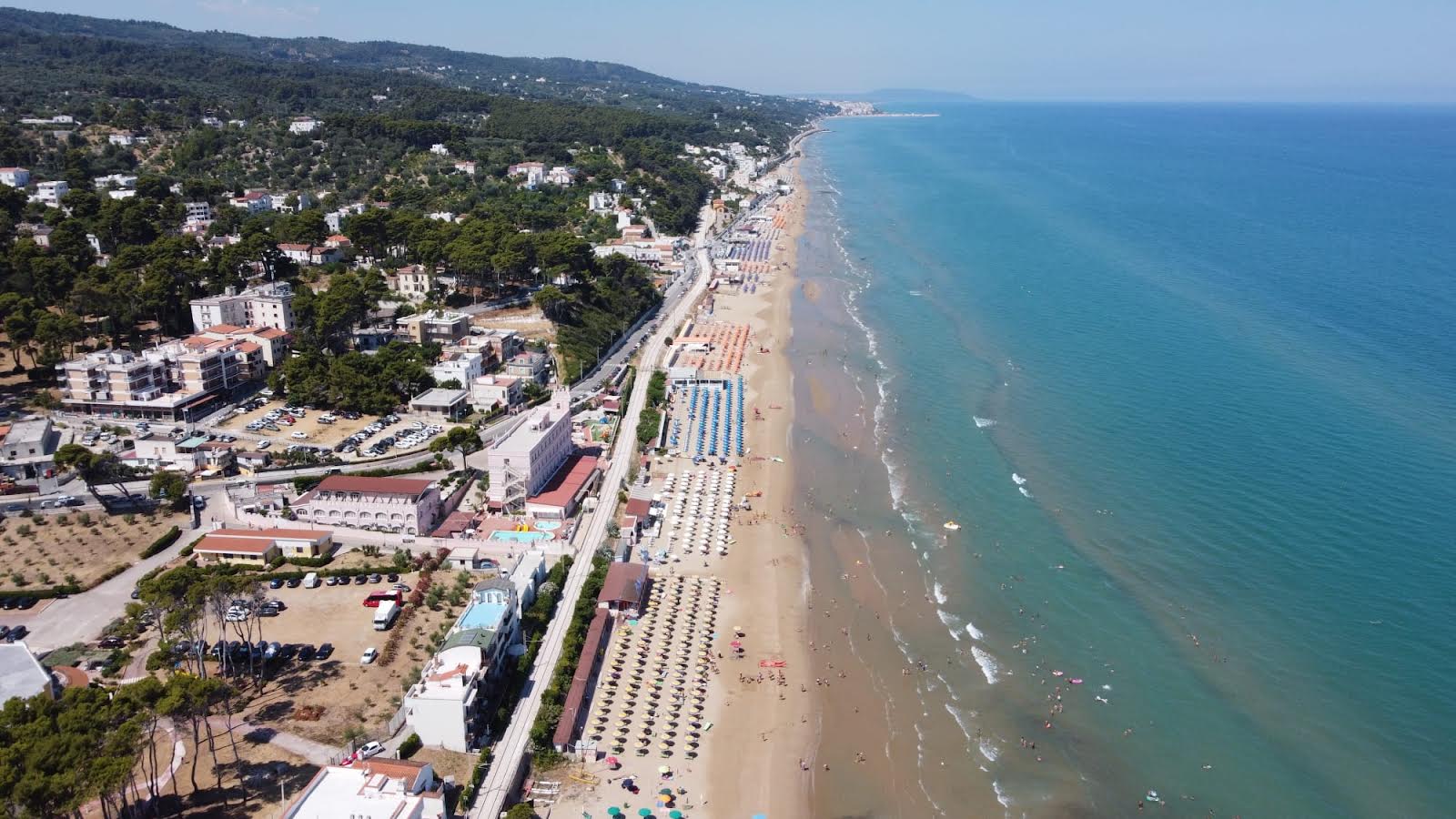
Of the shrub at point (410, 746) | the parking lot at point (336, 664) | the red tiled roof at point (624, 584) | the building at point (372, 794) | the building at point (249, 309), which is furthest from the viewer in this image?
the building at point (249, 309)

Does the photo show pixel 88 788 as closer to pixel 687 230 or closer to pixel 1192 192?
pixel 687 230

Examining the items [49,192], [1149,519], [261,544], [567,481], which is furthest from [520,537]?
[49,192]

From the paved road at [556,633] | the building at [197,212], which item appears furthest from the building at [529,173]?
the paved road at [556,633]

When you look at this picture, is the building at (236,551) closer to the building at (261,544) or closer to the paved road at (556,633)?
the building at (261,544)

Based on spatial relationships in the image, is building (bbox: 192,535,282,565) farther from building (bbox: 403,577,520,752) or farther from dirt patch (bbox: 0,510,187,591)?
building (bbox: 403,577,520,752)

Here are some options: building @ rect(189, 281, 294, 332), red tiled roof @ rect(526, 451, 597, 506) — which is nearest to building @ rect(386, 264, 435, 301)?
building @ rect(189, 281, 294, 332)

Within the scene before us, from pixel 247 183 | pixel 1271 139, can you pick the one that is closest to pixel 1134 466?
pixel 247 183
